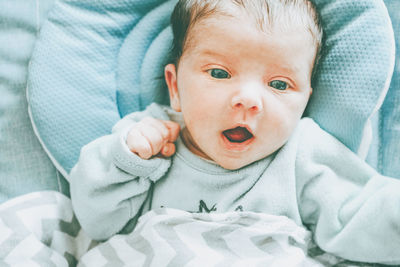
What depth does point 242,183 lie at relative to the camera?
109 cm

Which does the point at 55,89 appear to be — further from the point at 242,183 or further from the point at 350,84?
the point at 350,84

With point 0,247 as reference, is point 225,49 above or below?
above

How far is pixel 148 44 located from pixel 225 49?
0.35 meters

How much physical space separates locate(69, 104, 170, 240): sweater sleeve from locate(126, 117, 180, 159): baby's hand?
0.02 m

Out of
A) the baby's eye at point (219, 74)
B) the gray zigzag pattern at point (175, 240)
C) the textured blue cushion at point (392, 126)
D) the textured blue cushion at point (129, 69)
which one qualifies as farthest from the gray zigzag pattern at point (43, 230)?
the textured blue cushion at point (392, 126)

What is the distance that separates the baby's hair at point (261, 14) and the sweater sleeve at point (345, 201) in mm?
250

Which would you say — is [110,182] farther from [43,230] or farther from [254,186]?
[254,186]

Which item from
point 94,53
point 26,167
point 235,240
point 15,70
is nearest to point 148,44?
point 94,53

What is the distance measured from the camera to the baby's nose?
928 millimetres

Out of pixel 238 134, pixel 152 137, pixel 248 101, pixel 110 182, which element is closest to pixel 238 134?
pixel 238 134

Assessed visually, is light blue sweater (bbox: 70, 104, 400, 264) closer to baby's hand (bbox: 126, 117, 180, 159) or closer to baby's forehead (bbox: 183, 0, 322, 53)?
baby's hand (bbox: 126, 117, 180, 159)

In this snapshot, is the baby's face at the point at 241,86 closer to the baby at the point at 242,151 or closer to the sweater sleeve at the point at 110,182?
the baby at the point at 242,151

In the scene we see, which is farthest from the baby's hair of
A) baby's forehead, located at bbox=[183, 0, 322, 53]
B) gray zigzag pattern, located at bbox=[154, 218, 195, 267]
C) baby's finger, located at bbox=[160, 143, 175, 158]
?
gray zigzag pattern, located at bbox=[154, 218, 195, 267]

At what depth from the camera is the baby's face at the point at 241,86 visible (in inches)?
37.5
